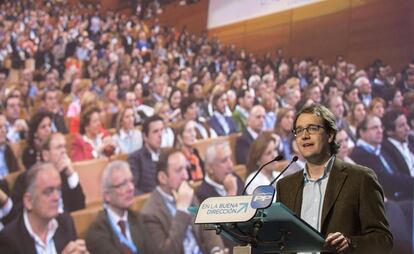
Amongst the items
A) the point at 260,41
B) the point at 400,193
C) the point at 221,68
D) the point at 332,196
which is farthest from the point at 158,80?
the point at 332,196

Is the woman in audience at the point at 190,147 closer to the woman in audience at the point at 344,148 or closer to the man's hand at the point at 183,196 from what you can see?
the man's hand at the point at 183,196

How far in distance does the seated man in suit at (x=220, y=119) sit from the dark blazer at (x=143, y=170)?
2.02 ft

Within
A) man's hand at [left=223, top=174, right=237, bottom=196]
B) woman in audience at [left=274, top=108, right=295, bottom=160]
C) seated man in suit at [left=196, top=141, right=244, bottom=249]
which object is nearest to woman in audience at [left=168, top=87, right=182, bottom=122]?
seated man in suit at [left=196, top=141, right=244, bottom=249]

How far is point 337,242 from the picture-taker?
80.8 inches

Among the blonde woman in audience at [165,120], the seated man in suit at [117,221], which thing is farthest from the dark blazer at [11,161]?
the blonde woman in audience at [165,120]

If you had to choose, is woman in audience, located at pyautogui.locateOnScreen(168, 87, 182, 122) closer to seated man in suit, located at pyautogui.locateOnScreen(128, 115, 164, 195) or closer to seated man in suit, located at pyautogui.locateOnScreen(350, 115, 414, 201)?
seated man in suit, located at pyautogui.locateOnScreen(128, 115, 164, 195)

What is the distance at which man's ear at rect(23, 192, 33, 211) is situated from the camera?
5684 millimetres

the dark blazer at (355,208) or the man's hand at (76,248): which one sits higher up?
the dark blazer at (355,208)

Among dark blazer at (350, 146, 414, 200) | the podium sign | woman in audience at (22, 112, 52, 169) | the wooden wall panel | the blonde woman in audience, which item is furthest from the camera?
the blonde woman in audience

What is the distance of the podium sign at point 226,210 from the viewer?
1976 millimetres

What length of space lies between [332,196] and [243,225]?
15.0 inches

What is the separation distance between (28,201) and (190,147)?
142 cm

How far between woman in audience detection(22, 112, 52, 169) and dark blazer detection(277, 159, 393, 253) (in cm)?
393

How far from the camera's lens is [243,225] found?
2076 millimetres
